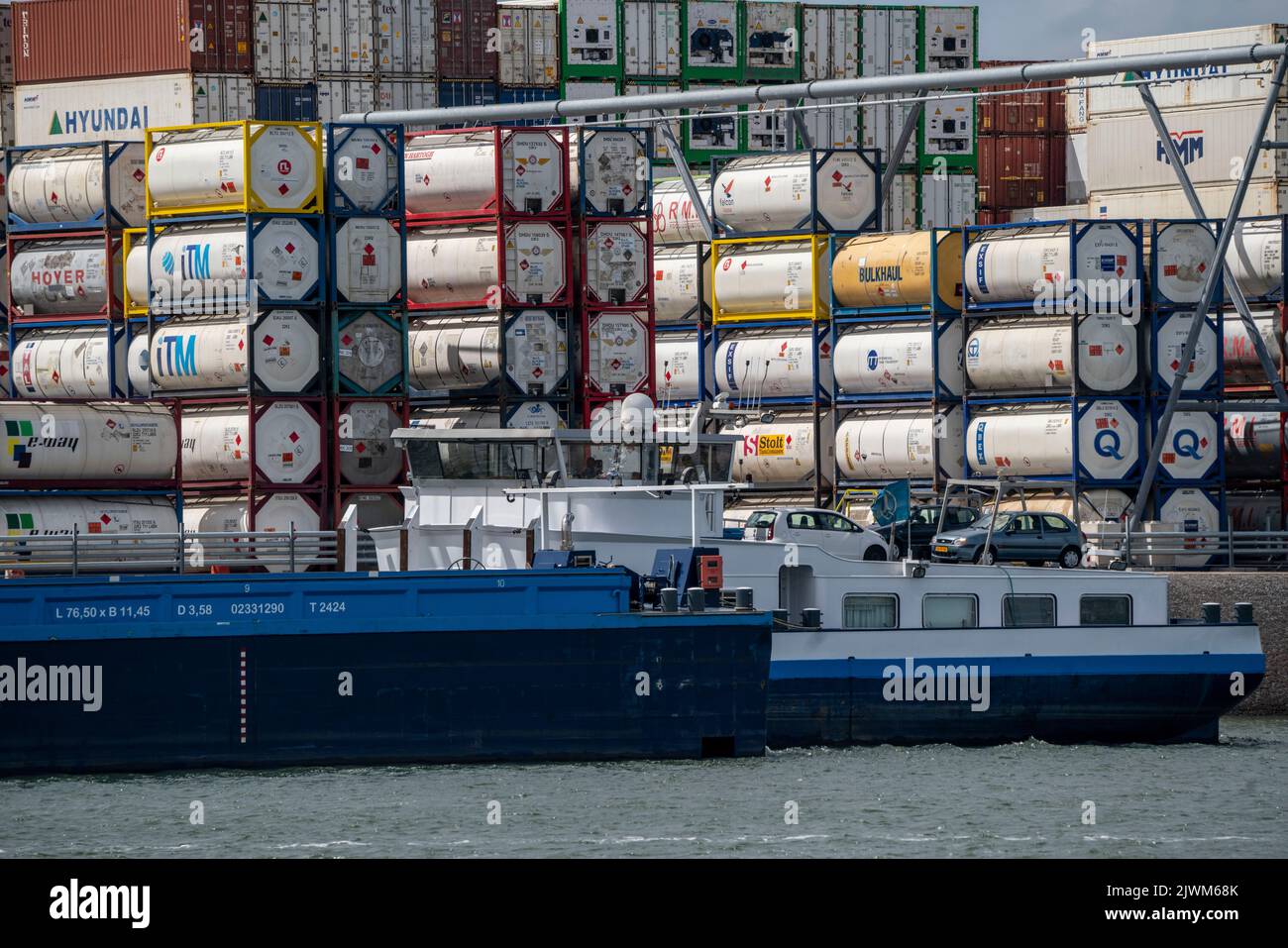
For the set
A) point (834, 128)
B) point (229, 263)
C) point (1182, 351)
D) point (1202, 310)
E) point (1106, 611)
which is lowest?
point (1106, 611)

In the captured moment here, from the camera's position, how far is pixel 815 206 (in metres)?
50.6

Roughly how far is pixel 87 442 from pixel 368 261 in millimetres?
7642

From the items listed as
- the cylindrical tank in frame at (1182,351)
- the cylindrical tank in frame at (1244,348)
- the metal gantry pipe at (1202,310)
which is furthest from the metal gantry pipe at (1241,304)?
the metal gantry pipe at (1202,310)

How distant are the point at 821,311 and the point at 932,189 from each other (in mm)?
21640

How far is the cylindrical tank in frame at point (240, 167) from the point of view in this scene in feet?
138

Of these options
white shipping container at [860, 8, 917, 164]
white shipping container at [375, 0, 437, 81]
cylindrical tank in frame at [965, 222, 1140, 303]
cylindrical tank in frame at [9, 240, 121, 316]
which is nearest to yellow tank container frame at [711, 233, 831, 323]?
cylindrical tank in frame at [965, 222, 1140, 303]

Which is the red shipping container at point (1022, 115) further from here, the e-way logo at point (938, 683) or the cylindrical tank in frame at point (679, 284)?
the e-way logo at point (938, 683)

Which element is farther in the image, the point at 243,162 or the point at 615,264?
the point at 615,264

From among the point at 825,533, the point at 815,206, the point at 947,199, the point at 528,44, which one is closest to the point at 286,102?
the point at 528,44

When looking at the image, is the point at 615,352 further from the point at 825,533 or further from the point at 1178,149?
the point at 1178,149

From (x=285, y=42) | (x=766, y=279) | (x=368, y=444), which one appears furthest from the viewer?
(x=285, y=42)

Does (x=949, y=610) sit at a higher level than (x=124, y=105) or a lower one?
lower

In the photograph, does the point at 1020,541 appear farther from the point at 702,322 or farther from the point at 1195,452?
the point at 702,322
